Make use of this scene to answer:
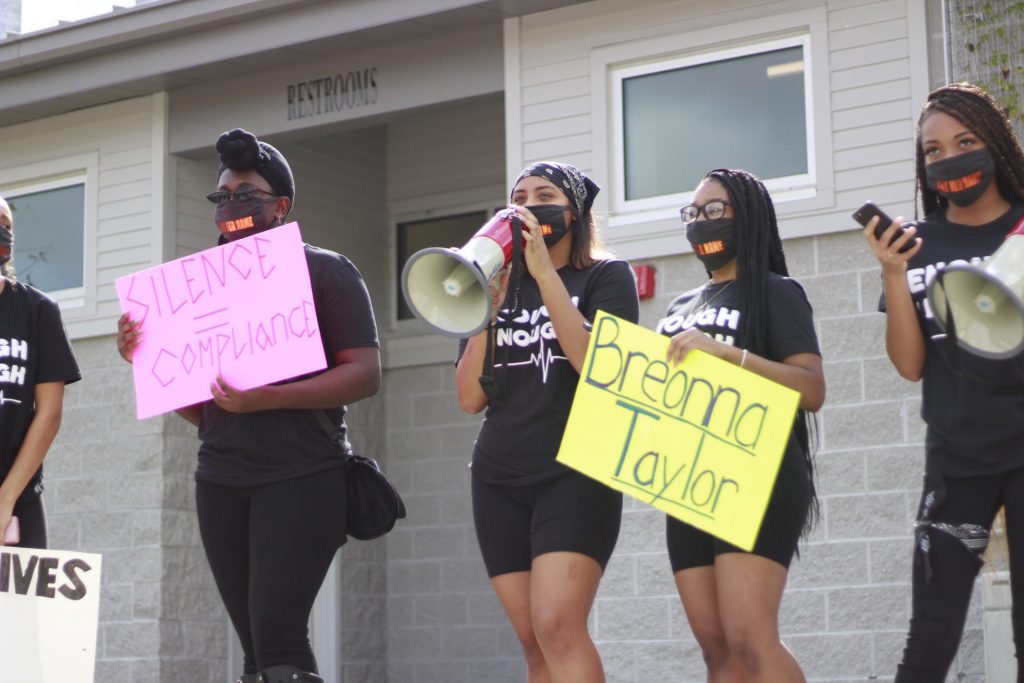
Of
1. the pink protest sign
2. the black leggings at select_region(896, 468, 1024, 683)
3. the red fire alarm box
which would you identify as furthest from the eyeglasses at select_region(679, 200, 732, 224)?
the red fire alarm box

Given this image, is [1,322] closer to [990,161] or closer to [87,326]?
[990,161]

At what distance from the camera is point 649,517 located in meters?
7.46

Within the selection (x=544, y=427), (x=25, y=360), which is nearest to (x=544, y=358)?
(x=544, y=427)

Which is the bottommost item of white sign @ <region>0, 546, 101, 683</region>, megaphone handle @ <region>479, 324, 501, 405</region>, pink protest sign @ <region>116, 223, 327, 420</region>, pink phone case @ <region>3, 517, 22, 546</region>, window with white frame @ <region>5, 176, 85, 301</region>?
white sign @ <region>0, 546, 101, 683</region>

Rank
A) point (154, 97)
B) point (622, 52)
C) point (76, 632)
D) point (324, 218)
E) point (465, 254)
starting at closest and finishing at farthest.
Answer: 1. point (465, 254)
2. point (76, 632)
3. point (622, 52)
4. point (154, 97)
5. point (324, 218)

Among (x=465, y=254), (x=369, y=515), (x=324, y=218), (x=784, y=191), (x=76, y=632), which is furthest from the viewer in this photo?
(x=324, y=218)

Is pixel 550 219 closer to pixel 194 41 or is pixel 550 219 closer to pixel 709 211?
pixel 709 211

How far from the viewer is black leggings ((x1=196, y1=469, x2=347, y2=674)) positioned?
411 cm

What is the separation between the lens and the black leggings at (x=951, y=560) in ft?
12.3

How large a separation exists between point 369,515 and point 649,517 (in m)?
→ 3.37

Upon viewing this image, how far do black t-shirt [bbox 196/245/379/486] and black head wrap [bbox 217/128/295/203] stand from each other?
0.77 feet

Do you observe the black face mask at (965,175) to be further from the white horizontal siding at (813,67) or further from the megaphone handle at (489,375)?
the white horizontal siding at (813,67)

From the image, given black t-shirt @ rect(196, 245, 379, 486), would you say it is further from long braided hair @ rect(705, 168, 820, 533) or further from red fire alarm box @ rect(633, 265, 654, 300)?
red fire alarm box @ rect(633, 265, 654, 300)

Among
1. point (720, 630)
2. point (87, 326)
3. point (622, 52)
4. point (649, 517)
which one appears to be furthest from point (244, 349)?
point (87, 326)
